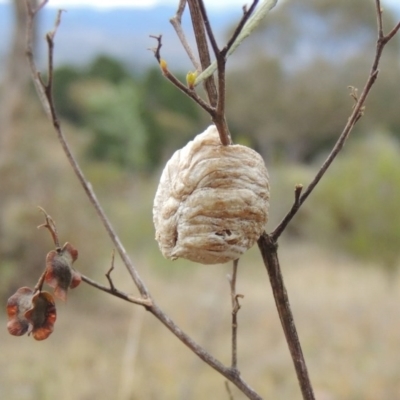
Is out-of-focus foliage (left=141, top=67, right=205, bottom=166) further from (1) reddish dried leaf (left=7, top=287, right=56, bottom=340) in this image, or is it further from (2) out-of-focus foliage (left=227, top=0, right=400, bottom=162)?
(1) reddish dried leaf (left=7, top=287, right=56, bottom=340)

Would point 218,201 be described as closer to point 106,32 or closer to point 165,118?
point 165,118

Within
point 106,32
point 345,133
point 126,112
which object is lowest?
point 106,32

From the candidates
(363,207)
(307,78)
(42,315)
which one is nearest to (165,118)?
(363,207)

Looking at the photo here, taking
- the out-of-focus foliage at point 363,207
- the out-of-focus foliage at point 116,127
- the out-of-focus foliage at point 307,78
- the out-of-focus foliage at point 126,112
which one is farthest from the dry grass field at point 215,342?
the out-of-focus foliage at point 307,78

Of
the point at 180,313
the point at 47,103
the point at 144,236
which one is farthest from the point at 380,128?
the point at 47,103

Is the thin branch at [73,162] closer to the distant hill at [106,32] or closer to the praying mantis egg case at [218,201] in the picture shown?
the praying mantis egg case at [218,201]
